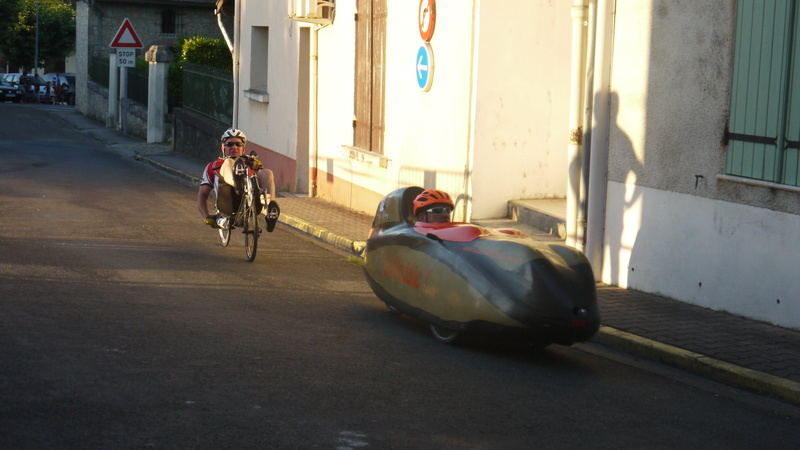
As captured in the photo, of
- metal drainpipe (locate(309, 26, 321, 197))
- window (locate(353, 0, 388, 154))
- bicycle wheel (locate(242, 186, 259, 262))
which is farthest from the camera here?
metal drainpipe (locate(309, 26, 321, 197))

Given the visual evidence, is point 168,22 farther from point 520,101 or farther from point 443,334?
point 443,334

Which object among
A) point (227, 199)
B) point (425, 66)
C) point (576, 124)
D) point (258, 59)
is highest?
point (258, 59)

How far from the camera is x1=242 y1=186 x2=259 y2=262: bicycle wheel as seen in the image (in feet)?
37.5

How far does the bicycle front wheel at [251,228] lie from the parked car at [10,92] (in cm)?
4893

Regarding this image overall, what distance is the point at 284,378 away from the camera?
21.5 feet

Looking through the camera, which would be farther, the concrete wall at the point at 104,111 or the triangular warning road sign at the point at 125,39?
the concrete wall at the point at 104,111

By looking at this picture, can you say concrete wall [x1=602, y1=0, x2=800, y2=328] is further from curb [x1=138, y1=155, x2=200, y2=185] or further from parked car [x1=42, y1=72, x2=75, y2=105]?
parked car [x1=42, y1=72, x2=75, y2=105]

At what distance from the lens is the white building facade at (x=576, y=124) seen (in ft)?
28.6

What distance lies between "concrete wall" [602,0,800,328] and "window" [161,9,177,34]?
39.2 meters

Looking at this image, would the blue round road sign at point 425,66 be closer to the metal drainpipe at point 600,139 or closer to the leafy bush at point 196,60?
the metal drainpipe at point 600,139

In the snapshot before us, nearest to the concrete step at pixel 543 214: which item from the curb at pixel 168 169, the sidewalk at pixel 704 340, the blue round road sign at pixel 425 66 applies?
the sidewalk at pixel 704 340

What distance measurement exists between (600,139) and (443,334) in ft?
11.2

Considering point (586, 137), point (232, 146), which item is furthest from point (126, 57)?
point (586, 137)

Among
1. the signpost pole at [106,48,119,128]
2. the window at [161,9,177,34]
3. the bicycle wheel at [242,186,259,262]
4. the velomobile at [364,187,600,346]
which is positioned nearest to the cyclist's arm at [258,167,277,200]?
the bicycle wheel at [242,186,259,262]
